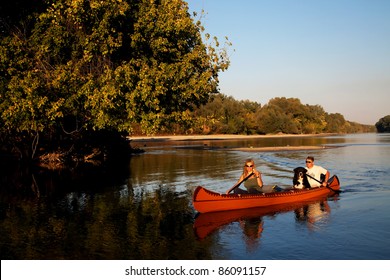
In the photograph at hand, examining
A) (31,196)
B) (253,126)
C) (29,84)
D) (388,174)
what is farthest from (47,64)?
(253,126)

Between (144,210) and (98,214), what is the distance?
6.64 ft

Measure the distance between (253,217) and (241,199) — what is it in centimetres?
101

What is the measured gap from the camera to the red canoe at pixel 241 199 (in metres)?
15.5

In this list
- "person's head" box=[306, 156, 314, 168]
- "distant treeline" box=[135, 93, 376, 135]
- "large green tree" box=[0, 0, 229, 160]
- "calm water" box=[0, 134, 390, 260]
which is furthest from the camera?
"distant treeline" box=[135, 93, 376, 135]

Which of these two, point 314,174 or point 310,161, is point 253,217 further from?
point 314,174

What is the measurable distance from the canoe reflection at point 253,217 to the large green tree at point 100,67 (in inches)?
381

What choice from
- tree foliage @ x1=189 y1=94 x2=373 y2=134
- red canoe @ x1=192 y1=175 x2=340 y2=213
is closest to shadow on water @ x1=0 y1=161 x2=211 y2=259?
red canoe @ x1=192 y1=175 x2=340 y2=213

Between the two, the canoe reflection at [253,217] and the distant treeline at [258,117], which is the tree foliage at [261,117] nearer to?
the distant treeline at [258,117]

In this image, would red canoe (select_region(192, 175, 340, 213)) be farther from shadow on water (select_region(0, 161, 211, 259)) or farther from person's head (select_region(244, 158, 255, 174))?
person's head (select_region(244, 158, 255, 174))

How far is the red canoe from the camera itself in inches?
611

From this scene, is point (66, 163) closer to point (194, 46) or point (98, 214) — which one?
point (194, 46)

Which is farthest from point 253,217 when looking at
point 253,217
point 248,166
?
point 248,166

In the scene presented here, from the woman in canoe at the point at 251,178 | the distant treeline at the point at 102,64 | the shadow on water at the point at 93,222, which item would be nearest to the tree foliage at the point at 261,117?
the distant treeline at the point at 102,64

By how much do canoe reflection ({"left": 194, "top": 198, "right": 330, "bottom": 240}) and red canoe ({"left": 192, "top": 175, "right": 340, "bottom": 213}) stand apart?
8.8 inches
